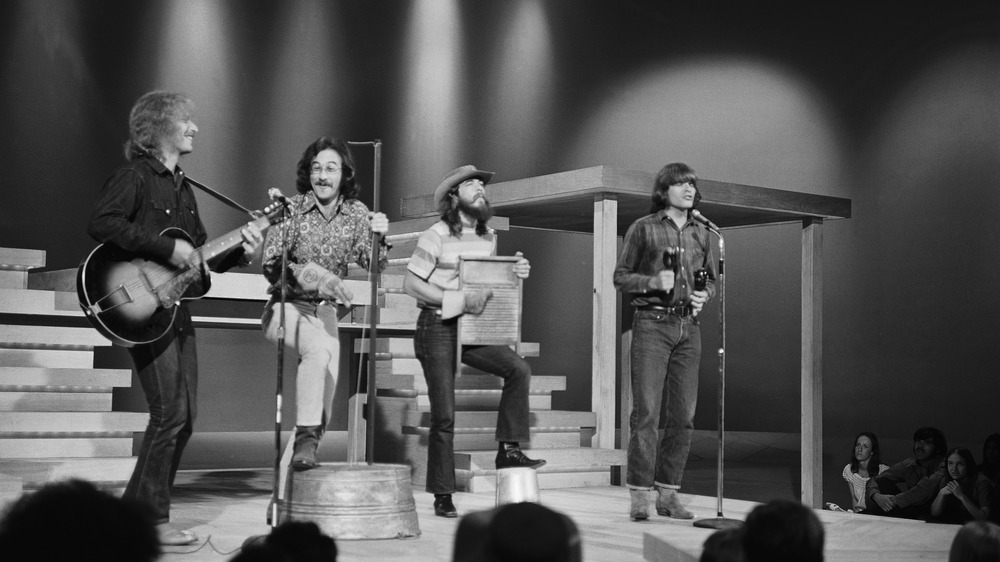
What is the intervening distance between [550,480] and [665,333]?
189 cm

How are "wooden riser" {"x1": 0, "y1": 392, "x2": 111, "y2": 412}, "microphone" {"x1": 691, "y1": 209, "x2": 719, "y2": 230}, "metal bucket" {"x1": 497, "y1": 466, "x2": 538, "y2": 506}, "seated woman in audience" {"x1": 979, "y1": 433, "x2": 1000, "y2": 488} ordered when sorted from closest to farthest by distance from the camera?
1. "metal bucket" {"x1": 497, "y1": 466, "x2": 538, "y2": 506}
2. "microphone" {"x1": 691, "y1": 209, "x2": 719, "y2": 230}
3. "wooden riser" {"x1": 0, "y1": 392, "x2": 111, "y2": 412}
4. "seated woman in audience" {"x1": 979, "y1": 433, "x2": 1000, "y2": 488}

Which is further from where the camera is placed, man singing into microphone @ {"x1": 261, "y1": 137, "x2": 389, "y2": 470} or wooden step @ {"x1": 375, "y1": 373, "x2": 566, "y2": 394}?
wooden step @ {"x1": 375, "y1": 373, "x2": 566, "y2": 394}

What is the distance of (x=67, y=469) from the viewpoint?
5.58 meters

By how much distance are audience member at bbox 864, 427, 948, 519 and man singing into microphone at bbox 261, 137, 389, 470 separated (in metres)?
4.49

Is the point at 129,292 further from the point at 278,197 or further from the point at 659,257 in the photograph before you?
the point at 659,257

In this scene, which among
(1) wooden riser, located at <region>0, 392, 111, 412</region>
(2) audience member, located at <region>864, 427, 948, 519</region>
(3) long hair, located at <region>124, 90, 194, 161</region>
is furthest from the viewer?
(2) audience member, located at <region>864, 427, 948, 519</region>

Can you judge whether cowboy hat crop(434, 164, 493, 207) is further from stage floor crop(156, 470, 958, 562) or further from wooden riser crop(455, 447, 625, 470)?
wooden riser crop(455, 447, 625, 470)

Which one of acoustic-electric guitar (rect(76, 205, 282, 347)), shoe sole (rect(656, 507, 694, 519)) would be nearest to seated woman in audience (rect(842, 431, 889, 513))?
shoe sole (rect(656, 507, 694, 519))

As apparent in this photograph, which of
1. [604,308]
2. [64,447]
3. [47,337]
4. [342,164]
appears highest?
[342,164]

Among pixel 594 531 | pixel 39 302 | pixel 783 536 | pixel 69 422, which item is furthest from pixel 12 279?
pixel 783 536

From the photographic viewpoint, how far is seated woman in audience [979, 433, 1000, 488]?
756 cm

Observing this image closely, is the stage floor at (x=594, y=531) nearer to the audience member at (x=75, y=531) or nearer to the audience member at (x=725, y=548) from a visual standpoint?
the audience member at (x=725, y=548)

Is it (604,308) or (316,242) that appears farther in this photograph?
(604,308)

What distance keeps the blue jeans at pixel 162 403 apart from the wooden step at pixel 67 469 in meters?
1.26
